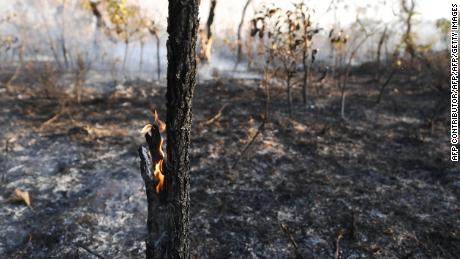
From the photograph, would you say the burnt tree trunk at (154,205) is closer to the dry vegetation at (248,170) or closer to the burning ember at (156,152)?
the burning ember at (156,152)

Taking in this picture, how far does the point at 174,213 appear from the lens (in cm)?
334

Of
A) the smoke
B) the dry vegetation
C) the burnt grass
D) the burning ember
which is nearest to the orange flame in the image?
the burning ember

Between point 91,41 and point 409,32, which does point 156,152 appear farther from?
point 91,41

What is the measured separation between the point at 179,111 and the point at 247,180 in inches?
160

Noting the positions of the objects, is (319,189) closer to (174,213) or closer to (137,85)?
(174,213)

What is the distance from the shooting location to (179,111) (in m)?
2.99

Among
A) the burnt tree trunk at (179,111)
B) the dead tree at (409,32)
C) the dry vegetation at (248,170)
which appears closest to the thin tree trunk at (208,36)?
the dry vegetation at (248,170)

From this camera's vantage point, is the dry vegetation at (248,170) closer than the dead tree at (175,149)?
No

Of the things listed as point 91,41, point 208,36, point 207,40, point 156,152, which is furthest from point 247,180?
point 91,41

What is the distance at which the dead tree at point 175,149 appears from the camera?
2787 mm

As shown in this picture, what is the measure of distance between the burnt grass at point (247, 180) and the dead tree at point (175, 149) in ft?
4.60

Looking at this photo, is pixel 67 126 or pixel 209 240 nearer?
pixel 209 240

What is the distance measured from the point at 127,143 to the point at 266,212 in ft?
12.1

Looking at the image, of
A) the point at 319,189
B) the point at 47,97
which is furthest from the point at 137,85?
the point at 319,189
